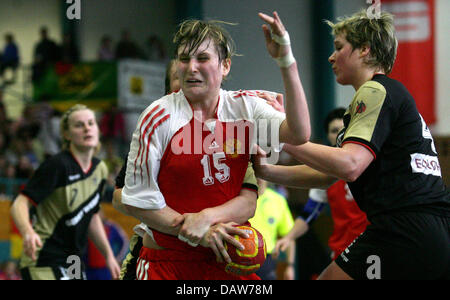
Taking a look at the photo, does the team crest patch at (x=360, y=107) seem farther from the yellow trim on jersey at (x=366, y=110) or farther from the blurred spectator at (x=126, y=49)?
the blurred spectator at (x=126, y=49)

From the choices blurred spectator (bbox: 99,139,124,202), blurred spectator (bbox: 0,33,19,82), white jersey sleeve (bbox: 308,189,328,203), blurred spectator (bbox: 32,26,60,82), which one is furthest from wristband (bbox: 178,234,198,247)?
blurred spectator (bbox: 0,33,19,82)

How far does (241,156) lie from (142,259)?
31.0 inches

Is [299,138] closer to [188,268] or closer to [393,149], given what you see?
[393,149]

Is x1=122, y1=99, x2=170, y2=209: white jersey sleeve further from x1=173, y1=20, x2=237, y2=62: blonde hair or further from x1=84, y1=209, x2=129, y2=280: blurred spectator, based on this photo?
x1=84, y1=209, x2=129, y2=280: blurred spectator

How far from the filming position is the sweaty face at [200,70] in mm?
2797

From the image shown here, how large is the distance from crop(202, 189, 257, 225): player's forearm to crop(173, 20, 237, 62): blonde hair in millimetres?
695

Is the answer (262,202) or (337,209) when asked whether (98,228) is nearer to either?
(262,202)

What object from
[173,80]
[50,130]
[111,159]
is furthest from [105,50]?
[173,80]

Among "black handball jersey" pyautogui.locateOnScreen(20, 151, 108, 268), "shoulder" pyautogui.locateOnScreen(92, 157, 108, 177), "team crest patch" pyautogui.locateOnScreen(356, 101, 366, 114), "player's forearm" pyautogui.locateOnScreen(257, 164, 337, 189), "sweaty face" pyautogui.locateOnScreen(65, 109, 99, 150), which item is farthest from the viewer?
"shoulder" pyautogui.locateOnScreen(92, 157, 108, 177)

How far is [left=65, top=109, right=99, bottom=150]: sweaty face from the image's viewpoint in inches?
193
